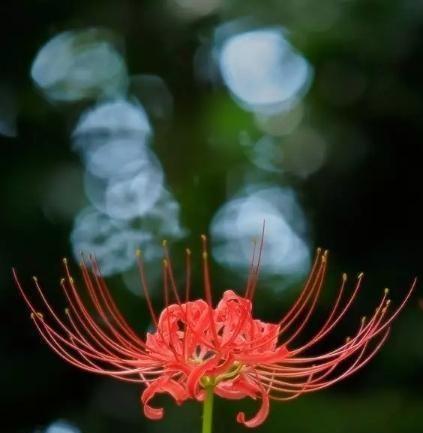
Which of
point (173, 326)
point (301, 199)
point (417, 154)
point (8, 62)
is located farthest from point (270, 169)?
point (173, 326)

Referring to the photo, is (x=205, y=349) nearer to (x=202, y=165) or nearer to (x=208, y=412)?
(x=208, y=412)

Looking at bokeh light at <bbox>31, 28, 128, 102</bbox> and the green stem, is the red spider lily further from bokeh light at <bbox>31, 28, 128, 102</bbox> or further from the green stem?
bokeh light at <bbox>31, 28, 128, 102</bbox>

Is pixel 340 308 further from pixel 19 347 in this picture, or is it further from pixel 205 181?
pixel 19 347

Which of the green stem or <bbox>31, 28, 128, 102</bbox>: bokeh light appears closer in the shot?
the green stem

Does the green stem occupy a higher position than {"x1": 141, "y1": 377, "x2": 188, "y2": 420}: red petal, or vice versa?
the green stem

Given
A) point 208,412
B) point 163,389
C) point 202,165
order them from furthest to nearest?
1. point 202,165
2. point 163,389
3. point 208,412

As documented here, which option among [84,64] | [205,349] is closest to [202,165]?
[84,64]

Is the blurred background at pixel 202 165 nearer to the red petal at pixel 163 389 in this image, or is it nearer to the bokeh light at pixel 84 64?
the bokeh light at pixel 84 64

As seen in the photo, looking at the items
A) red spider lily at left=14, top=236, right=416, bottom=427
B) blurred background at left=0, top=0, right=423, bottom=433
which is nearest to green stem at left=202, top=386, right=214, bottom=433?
red spider lily at left=14, top=236, right=416, bottom=427

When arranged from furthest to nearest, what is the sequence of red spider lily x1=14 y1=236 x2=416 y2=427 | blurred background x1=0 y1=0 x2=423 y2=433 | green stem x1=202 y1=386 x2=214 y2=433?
blurred background x1=0 y1=0 x2=423 y2=433 → red spider lily x1=14 y1=236 x2=416 y2=427 → green stem x1=202 y1=386 x2=214 y2=433
